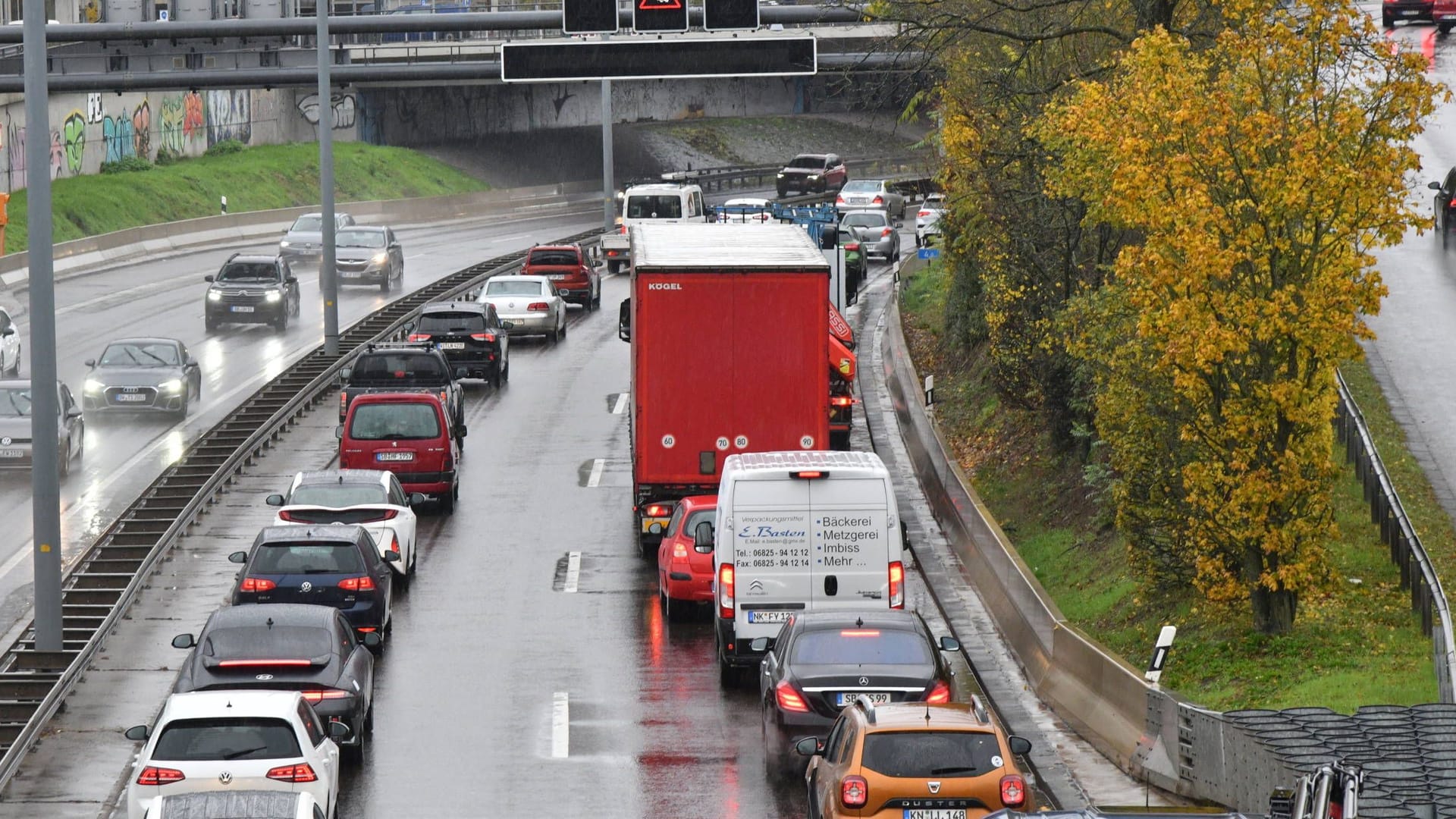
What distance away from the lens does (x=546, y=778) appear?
1745 centimetres

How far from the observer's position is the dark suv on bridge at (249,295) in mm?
46406

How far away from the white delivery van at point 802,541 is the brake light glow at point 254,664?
482cm

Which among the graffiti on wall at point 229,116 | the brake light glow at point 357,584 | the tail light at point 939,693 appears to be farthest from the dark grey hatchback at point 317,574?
the graffiti on wall at point 229,116

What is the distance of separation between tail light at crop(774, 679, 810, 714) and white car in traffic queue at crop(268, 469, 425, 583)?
8.68 m

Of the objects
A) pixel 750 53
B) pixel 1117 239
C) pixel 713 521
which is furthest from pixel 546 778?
pixel 750 53

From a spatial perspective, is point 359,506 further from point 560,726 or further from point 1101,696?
point 1101,696

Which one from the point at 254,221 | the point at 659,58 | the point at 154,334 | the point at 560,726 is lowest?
the point at 560,726

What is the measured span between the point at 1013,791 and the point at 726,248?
14.1 meters

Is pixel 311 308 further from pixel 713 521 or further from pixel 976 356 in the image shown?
pixel 713 521

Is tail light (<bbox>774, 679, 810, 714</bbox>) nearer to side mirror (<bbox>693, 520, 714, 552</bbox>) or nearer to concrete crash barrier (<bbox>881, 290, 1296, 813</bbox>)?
concrete crash barrier (<bbox>881, 290, 1296, 813</bbox>)

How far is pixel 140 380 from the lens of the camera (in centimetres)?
3619

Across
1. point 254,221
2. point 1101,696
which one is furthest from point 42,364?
point 254,221

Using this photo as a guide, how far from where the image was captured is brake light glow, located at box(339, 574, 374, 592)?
21500mm

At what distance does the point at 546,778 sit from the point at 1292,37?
9.74 metres
